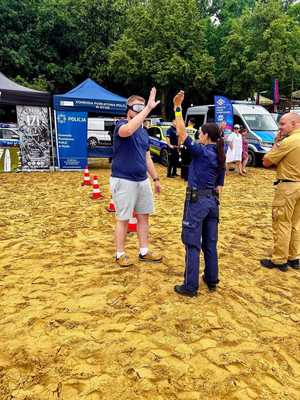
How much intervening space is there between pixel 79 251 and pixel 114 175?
1.46 m

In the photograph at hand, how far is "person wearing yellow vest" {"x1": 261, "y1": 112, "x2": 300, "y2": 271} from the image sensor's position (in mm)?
4414

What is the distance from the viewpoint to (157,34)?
2731cm

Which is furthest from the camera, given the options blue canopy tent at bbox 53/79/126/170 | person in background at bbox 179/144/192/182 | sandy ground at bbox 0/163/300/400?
blue canopy tent at bbox 53/79/126/170

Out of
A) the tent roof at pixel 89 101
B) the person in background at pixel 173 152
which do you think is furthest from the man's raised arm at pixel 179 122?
the tent roof at pixel 89 101

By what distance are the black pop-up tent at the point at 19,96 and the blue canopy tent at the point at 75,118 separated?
399 mm

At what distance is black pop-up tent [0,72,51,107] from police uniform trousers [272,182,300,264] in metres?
10.1

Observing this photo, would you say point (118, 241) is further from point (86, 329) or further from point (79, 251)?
point (86, 329)

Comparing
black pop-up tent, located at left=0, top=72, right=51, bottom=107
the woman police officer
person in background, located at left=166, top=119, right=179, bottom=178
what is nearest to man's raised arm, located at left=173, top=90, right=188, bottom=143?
the woman police officer

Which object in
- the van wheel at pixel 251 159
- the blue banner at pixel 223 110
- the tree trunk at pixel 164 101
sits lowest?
the van wheel at pixel 251 159

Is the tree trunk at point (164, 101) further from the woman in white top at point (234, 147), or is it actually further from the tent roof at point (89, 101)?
the woman in white top at point (234, 147)

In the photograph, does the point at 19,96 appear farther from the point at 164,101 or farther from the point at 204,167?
the point at 164,101

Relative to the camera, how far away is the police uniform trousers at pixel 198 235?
11.8 ft

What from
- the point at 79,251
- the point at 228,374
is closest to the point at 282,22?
the point at 79,251

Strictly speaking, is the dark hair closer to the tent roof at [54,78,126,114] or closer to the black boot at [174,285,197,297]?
the black boot at [174,285,197,297]
